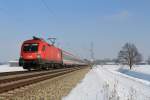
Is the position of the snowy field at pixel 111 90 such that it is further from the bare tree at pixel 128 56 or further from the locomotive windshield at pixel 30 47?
the bare tree at pixel 128 56

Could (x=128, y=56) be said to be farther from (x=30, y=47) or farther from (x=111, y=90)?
(x=111, y=90)

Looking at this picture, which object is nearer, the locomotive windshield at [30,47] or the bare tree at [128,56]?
the locomotive windshield at [30,47]

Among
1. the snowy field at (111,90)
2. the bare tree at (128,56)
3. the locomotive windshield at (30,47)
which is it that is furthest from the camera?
the bare tree at (128,56)

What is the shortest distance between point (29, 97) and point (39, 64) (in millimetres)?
19281

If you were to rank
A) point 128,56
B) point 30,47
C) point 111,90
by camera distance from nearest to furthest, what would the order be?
point 111,90
point 30,47
point 128,56

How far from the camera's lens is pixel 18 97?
10062 millimetres

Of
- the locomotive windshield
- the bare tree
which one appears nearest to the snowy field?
the locomotive windshield

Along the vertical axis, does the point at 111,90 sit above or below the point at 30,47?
below

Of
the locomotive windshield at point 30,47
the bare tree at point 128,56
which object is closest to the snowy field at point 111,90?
the locomotive windshield at point 30,47

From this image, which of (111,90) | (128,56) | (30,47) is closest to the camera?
(111,90)

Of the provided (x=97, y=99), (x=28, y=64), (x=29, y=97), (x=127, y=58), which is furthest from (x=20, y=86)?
(x=127, y=58)

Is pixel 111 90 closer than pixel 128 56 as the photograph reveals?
Yes

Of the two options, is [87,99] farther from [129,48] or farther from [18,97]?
[129,48]

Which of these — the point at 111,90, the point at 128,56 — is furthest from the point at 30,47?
the point at 128,56
